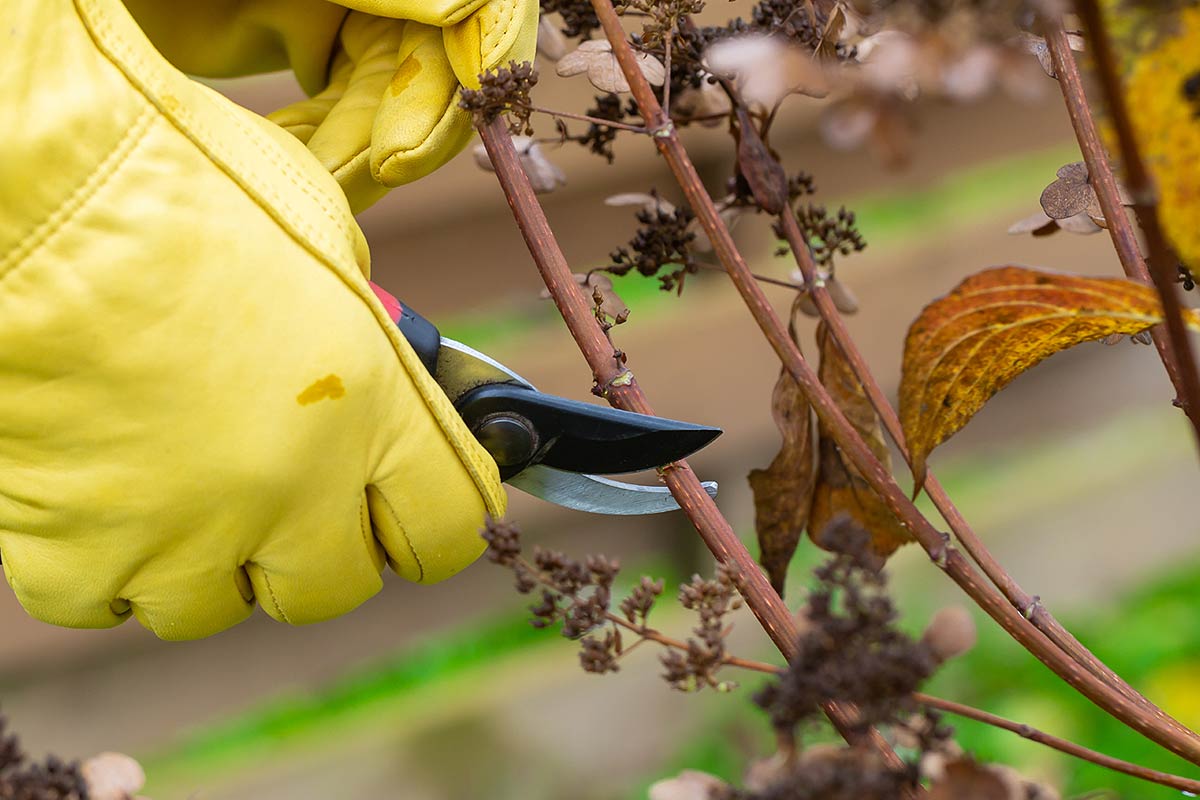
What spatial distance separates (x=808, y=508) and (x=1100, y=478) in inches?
74.2

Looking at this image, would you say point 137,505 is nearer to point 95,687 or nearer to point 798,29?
point 798,29

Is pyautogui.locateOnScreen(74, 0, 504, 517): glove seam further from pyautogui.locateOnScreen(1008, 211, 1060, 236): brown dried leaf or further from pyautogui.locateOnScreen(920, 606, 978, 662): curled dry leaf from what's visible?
pyautogui.locateOnScreen(1008, 211, 1060, 236): brown dried leaf

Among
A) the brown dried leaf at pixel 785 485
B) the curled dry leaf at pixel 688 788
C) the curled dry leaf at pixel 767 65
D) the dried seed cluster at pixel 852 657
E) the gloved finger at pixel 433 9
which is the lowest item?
the curled dry leaf at pixel 688 788

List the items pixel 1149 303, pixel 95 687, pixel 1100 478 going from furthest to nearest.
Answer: pixel 1100 478 → pixel 95 687 → pixel 1149 303

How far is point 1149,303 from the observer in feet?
1.32

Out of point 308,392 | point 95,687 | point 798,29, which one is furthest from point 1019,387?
point 308,392

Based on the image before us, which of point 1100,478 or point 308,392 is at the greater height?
point 1100,478

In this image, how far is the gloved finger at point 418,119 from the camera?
56 cm

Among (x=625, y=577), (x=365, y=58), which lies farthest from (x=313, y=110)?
(x=625, y=577)

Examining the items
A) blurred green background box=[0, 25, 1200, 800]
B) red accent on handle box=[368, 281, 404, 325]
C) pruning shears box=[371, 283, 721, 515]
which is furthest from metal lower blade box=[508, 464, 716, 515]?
blurred green background box=[0, 25, 1200, 800]

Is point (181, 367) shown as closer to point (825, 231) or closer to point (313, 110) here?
point (313, 110)

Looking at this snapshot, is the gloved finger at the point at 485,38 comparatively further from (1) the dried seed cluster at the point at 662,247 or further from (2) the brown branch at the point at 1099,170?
(2) the brown branch at the point at 1099,170

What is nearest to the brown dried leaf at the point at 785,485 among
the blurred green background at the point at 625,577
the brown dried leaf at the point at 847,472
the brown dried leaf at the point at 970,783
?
the brown dried leaf at the point at 847,472

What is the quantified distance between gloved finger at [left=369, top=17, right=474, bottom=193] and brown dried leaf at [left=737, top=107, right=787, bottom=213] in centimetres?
14
